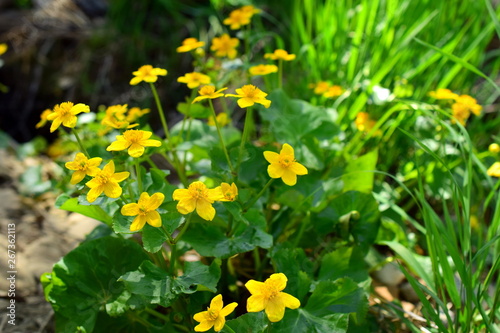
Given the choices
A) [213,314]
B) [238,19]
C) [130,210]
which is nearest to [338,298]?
[213,314]

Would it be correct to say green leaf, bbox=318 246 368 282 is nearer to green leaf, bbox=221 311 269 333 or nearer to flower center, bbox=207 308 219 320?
green leaf, bbox=221 311 269 333

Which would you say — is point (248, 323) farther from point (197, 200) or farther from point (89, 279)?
point (89, 279)

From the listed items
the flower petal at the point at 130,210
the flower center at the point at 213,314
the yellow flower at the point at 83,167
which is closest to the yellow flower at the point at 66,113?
the yellow flower at the point at 83,167

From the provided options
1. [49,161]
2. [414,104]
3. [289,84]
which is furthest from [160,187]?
[49,161]

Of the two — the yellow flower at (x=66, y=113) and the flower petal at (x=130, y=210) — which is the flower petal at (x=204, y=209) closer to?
the flower petal at (x=130, y=210)

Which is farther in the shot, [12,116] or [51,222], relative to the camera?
[12,116]

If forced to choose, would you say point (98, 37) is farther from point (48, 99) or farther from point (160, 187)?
point (160, 187)
